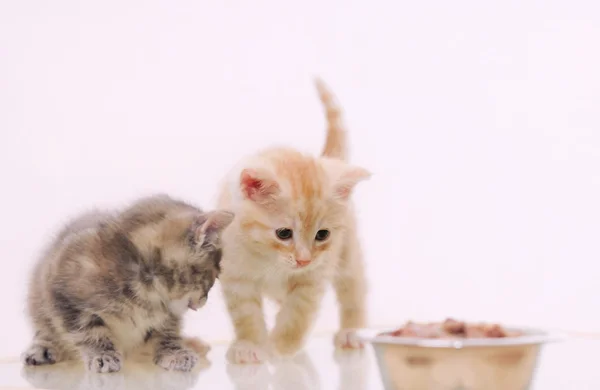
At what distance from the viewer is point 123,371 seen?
1.51 m

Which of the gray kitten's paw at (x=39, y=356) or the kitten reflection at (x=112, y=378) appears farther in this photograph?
the gray kitten's paw at (x=39, y=356)

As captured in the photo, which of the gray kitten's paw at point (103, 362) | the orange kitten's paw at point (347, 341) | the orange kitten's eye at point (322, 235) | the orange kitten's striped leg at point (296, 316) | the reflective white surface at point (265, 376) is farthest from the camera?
the orange kitten's paw at point (347, 341)

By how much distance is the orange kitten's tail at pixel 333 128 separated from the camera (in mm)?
1946

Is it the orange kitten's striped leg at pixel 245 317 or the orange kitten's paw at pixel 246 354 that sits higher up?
the orange kitten's striped leg at pixel 245 317

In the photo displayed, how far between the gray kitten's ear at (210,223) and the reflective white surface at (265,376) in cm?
26

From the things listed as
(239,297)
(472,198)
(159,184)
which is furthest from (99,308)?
(472,198)

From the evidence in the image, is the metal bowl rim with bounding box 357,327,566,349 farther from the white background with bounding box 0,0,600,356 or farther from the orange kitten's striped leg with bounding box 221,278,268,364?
the white background with bounding box 0,0,600,356

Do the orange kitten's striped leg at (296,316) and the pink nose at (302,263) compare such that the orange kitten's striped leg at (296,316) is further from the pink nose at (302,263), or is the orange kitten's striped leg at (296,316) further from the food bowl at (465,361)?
the food bowl at (465,361)

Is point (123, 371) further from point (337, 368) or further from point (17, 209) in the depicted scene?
point (17, 209)

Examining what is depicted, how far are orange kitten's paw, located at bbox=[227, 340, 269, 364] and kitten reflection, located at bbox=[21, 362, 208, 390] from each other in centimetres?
8

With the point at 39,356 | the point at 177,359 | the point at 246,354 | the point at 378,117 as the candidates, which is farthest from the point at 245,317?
the point at 378,117

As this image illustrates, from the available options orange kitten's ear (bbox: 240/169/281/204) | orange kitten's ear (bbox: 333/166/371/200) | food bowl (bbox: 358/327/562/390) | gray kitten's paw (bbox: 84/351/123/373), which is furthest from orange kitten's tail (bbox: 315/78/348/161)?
food bowl (bbox: 358/327/562/390)

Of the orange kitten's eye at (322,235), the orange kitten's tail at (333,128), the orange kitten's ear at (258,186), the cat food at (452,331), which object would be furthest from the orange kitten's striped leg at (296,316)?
the cat food at (452,331)

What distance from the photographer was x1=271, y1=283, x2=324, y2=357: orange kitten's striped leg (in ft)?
5.68
